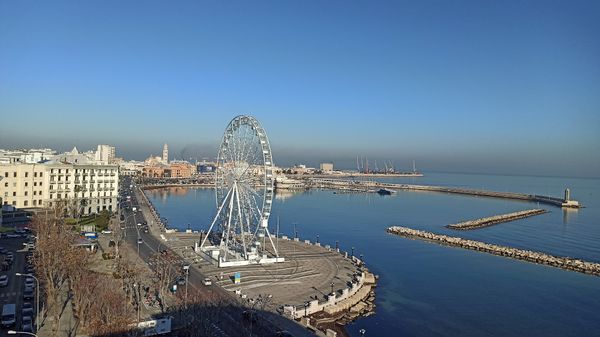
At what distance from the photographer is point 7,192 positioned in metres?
37.0

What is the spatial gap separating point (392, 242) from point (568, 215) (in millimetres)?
40510

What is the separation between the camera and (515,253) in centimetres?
3491

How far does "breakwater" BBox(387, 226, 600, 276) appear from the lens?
31312mm

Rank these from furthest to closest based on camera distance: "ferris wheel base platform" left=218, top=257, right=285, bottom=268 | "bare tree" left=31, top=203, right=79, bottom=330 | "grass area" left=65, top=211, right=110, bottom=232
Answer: "grass area" left=65, top=211, right=110, bottom=232 → "ferris wheel base platform" left=218, top=257, right=285, bottom=268 → "bare tree" left=31, top=203, right=79, bottom=330

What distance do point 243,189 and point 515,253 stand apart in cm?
2186

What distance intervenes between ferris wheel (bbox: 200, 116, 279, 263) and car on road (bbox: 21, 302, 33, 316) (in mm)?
9928

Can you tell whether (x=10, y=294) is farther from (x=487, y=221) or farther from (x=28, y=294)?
(x=487, y=221)

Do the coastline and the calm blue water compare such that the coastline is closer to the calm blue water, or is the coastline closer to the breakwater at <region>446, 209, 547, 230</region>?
the calm blue water

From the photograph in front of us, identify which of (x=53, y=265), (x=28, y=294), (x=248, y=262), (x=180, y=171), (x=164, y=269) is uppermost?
(x=180, y=171)

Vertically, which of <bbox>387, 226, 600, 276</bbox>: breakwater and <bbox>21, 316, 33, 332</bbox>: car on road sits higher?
<bbox>21, 316, 33, 332</bbox>: car on road

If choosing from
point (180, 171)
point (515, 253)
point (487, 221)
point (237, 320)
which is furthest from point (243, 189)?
point (180, 171)

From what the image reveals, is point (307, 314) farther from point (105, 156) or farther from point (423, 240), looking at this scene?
point (105, 156)

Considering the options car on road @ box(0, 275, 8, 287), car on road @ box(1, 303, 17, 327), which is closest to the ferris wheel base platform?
car on road @ box(0, 275, 8, 287)

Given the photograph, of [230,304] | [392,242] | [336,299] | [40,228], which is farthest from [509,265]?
[40,228]
